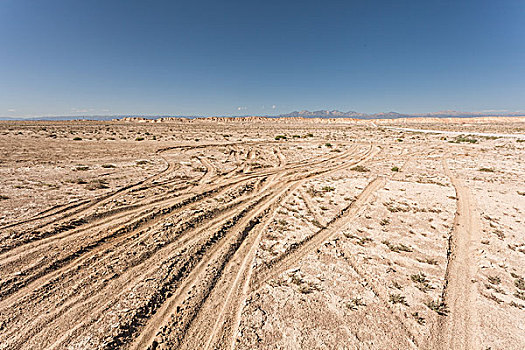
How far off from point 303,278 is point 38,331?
4.56 m

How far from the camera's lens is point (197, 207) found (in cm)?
797

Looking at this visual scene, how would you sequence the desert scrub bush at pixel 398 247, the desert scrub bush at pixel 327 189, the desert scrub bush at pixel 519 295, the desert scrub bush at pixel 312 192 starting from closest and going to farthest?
the desert scrub bush at pixel 519 295
the desert scrub bush at pixel 398 247
the desert scrub bush at pixel 312 192
the desert scrub bush at pixel 327 189

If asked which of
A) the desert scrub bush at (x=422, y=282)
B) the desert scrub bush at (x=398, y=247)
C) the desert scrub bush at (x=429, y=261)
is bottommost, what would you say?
the desert scrub bush at (x=422, y=282)

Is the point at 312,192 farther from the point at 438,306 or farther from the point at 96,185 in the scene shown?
the point at 96,185

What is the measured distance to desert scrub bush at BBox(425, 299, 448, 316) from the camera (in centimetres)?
401

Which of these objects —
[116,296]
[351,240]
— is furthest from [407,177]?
[116,296]

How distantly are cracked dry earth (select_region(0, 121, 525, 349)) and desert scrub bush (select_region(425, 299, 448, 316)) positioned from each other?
0.03 m

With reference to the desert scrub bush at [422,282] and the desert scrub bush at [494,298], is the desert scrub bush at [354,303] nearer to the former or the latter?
the desert scrub bush at [422,282]

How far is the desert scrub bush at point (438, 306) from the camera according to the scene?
13.2ft

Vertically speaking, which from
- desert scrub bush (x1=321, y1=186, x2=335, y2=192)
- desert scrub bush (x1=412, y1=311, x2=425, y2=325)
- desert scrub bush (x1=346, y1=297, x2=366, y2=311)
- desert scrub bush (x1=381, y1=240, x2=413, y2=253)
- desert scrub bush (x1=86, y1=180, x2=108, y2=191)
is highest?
desert scrub bush (x1=86, y1=180, x2=108, y2=191)

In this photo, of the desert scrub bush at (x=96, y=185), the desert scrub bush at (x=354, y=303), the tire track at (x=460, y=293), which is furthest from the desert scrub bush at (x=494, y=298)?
the desert scrub bush at (x=96, y=185)

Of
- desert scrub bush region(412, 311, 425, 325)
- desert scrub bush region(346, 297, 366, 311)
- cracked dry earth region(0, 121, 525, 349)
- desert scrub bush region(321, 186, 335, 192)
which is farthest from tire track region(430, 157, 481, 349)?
desert scrub bush region(321, 186, 335, 192)

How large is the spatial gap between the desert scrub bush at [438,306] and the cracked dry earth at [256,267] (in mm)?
32

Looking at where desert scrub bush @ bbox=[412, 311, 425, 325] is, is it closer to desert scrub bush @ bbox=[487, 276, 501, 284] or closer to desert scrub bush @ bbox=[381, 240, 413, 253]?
desert scrub bush @ bbox=[381, 240, 413, 253]
